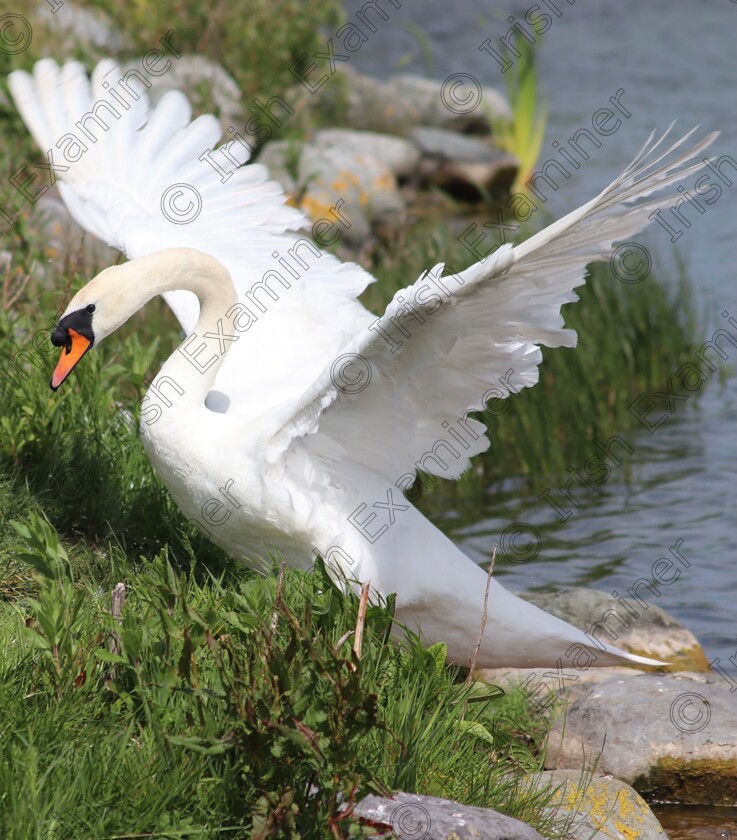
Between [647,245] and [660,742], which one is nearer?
[660,742]

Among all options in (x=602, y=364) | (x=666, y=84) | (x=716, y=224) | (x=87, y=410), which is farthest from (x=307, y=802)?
(x=666, y=84)

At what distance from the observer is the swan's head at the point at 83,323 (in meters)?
4.22

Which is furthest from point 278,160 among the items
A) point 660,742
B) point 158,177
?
point 660,742

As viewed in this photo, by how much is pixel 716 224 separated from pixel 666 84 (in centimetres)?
607

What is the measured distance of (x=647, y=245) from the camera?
1095 centimetres

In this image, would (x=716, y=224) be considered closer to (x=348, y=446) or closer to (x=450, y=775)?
(x=348, y=446)

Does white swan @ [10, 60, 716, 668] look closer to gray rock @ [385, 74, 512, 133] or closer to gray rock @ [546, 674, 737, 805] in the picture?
gray rock @ [546, 674, 737, 805]

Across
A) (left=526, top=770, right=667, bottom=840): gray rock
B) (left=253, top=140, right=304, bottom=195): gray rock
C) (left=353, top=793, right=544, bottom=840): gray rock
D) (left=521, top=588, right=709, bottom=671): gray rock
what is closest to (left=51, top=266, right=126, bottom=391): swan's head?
(left=353, top=793, right=544, bottom=840): gray rock

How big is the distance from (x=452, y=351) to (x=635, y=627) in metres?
2.08

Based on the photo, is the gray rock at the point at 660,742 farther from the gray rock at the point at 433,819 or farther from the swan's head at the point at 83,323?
the swan's head at the point at 83,323

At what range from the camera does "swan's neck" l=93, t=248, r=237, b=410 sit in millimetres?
4367

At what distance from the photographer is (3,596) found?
14.3ft

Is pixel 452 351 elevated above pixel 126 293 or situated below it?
above

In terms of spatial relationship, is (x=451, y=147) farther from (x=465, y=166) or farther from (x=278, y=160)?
(x=278, y=160)
